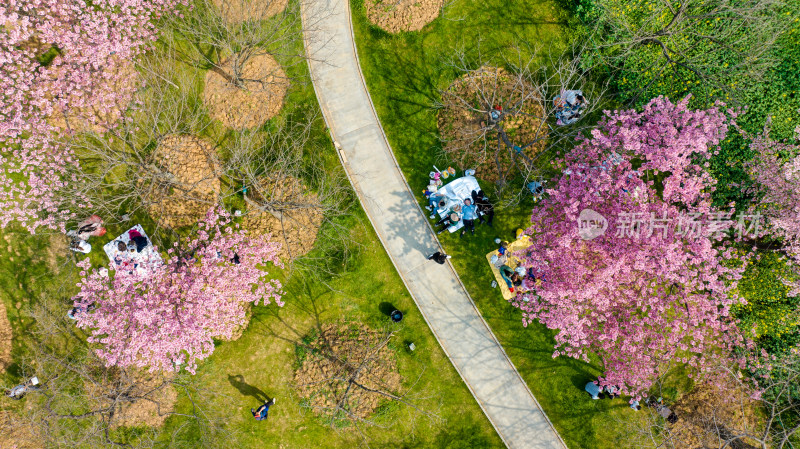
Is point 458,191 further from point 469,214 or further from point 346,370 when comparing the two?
point 346,370

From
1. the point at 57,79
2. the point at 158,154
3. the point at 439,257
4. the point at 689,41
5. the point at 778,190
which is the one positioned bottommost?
the point at 439,257

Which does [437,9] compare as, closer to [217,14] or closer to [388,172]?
[388,172]

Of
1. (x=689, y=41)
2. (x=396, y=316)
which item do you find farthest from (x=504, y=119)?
(x=396, y=316)

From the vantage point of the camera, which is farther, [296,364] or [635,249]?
[296,364]

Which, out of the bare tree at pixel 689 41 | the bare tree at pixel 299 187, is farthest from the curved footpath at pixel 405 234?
the bare tree at pixel 689 41

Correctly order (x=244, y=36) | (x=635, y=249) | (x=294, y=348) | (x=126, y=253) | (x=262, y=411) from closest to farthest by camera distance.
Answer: (x=635, y=249) → (x=126, y=253) → (x=262, y=411) → (x=244, y=36) → (x=294, y=348)

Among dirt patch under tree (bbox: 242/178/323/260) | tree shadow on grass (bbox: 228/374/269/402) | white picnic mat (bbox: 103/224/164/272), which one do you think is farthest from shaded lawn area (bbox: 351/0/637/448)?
white picnic mat (bbox: 103/224/164/272)
